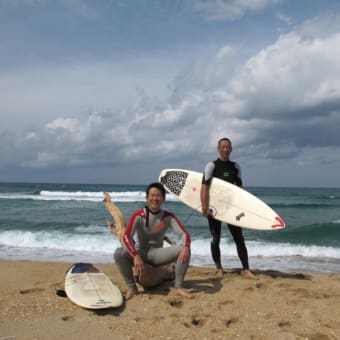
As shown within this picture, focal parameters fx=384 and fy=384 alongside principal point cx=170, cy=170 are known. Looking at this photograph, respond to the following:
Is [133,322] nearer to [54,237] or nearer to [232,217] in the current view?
[232,217]

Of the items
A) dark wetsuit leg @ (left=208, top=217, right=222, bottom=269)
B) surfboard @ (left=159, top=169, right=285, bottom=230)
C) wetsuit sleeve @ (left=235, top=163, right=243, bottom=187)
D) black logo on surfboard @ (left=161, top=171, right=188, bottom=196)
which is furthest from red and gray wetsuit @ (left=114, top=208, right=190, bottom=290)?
black logo on surfboard @ (left=161, top=171, right=188, bottom=196)

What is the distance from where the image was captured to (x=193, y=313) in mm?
3586

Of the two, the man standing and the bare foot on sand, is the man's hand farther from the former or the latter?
the bare foot on sand

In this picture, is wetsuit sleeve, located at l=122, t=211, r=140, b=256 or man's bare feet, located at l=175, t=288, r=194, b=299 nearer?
wetsuit sleeve, located at l=122, t=211, r=140, b=256

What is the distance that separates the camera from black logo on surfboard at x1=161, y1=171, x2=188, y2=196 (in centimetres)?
619

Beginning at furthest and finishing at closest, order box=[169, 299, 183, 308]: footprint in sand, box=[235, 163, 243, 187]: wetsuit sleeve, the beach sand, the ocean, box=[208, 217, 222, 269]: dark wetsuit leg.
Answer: the ocean → box=[235, 163, 243, 187]: wetsuit sleeve → box=[208, 217, 222, 269]: dark wetsuit leg → box=[169, 299, 183, 308]: footprint in sand → the beach sand

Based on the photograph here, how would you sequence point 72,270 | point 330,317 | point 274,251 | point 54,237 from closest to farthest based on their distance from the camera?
point 330,317
point 72,270
point 274,251
point 54,237

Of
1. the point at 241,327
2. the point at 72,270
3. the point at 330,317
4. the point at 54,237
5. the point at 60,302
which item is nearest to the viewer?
the point at 241,327

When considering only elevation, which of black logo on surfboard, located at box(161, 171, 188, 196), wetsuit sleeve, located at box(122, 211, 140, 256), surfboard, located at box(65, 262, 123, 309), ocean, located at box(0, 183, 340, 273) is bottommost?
ocean, located at box(0, 183, 340, 273)

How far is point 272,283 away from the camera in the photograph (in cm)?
468

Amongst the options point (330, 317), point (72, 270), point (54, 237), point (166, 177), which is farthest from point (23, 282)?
point (54, 237)

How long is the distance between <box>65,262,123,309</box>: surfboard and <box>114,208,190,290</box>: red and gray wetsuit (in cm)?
26

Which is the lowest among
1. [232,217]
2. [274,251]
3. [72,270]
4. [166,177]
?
[274,251]

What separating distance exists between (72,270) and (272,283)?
95.6 inches
